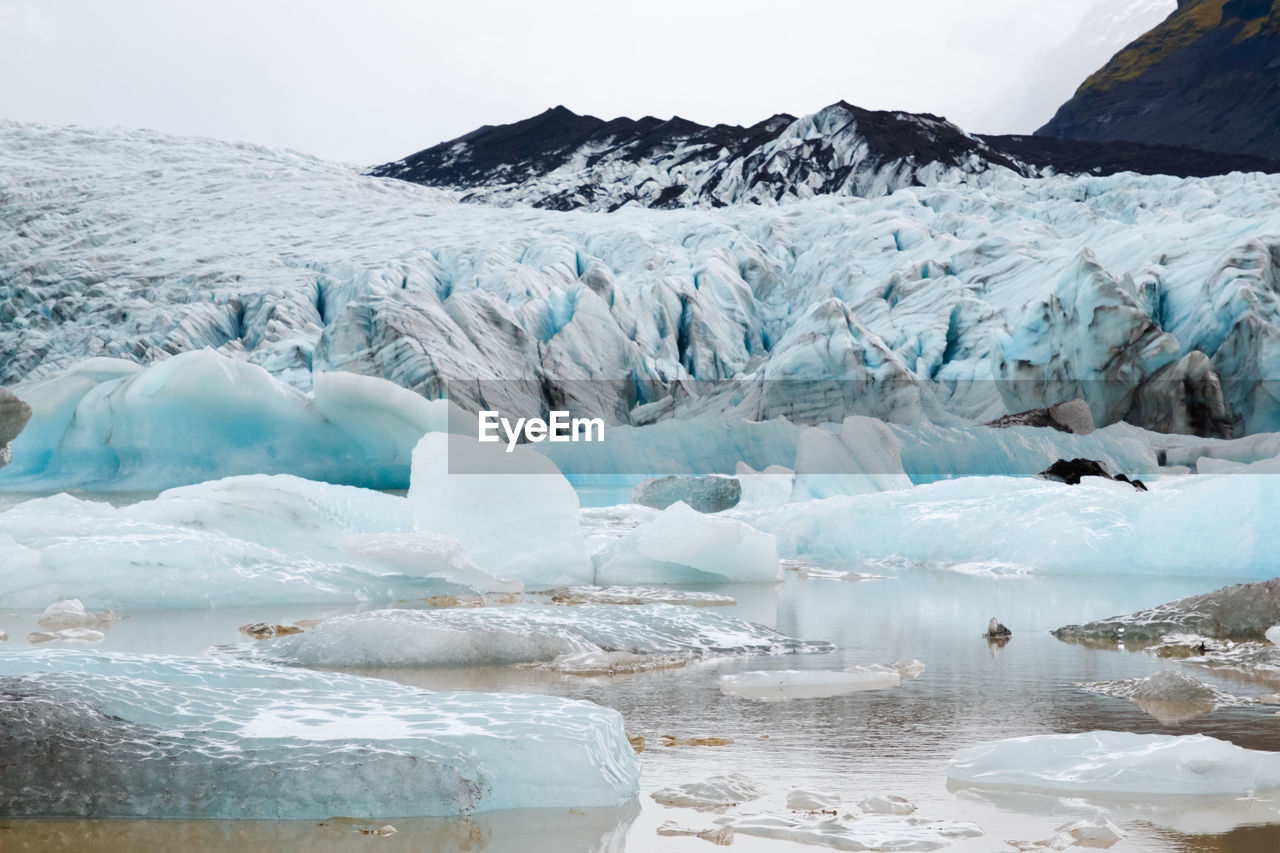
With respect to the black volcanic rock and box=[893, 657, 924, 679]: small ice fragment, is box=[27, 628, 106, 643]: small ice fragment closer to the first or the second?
box=[893, 657, 924, 679]: small ice fragment

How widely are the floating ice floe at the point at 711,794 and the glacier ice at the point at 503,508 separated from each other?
4303 millimetres

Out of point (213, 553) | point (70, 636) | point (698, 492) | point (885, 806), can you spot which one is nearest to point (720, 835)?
point (885, 806)

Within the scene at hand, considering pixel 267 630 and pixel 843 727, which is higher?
pixel 267 630

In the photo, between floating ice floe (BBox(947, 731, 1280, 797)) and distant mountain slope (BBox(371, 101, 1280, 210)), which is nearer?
floating ice floe (BBox(947, 731, 1280, 797))

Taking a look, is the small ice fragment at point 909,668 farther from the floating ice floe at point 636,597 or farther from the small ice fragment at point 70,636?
the small ice fragment at point 70,636

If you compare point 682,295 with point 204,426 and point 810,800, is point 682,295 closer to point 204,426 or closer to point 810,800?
point 204,426

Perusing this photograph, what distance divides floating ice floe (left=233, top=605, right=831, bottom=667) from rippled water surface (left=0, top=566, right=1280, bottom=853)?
149 mm

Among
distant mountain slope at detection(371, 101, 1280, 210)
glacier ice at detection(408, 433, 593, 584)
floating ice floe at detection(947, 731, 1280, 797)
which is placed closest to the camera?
floating ice floe at detection(947, 731, 1280, 797)

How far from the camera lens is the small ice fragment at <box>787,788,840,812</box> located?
2092 mm

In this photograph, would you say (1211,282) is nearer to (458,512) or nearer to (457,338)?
(457,338)

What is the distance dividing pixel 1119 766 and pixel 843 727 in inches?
26.7

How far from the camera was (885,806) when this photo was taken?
6.85ft

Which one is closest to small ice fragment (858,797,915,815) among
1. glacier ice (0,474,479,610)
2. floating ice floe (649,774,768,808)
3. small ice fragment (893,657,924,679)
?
floating ice floe (649,774,768,808)

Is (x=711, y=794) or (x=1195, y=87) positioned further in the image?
(x=1195, y=87)
